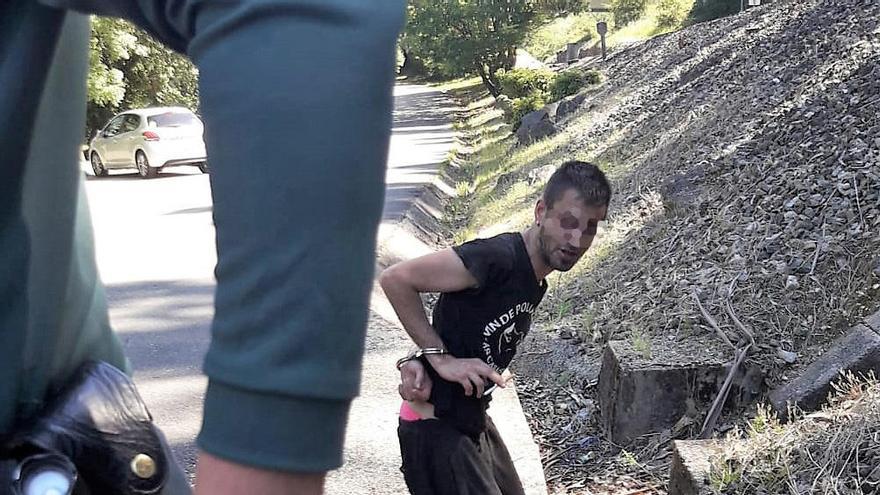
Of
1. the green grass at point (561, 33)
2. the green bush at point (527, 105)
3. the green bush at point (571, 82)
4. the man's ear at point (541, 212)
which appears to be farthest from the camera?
the green grass at point (561, 33)

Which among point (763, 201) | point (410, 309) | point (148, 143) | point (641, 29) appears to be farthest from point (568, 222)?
point (641, 29)

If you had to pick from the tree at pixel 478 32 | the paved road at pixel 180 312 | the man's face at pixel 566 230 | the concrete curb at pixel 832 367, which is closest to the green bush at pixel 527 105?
the paved road at pixel 180 312

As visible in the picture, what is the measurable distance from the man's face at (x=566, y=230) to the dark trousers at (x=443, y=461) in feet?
2.01

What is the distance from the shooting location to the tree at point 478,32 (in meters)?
38.1

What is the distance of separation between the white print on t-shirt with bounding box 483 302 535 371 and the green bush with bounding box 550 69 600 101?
20.4 meters

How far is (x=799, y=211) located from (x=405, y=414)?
3.78 m

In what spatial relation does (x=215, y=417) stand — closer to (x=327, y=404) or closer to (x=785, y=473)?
(x=327, y=404)

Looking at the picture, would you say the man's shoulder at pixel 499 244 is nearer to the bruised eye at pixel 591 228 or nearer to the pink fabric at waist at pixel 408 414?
the bruised eye at pixel 591 228

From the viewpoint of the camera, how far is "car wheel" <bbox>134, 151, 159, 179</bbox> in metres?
21.4

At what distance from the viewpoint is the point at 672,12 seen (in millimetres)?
37875

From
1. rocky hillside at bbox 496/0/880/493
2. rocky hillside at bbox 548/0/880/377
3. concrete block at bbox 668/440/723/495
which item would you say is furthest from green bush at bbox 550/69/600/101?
concrete block at bbox 668/440/723/495

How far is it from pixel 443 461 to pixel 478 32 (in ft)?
118

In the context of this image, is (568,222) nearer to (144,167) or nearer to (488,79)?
(144,167)

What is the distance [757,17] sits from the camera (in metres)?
18.4
